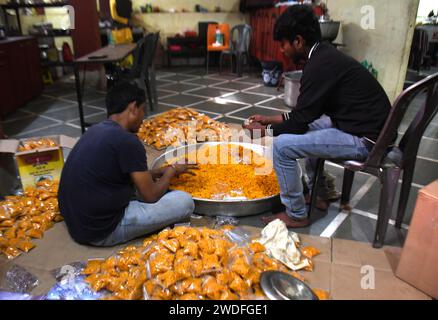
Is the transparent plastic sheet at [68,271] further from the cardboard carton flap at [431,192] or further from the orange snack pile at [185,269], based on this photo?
the cardboard carton flap at [431,192]

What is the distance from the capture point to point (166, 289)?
1.54 metres

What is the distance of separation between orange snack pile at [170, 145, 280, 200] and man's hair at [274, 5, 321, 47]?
1.03 metres

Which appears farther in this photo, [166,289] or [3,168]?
[3,168]

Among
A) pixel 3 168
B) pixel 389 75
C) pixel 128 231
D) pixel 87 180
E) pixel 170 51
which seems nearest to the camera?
pixel 87 180

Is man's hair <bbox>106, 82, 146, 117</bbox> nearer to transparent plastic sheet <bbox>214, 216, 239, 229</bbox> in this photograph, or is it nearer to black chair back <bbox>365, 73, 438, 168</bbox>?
transparent plastic sheet <bbox>214, 216, 239, 229</bbox>

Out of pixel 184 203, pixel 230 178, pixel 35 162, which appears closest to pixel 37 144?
pixel 35 162

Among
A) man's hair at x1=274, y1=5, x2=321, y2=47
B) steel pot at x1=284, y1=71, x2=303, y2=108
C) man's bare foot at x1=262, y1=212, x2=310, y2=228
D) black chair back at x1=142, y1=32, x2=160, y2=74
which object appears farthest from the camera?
steel pot at x1=284, y1=71, x2=303, y2=108

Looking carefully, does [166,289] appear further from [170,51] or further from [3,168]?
[170,51]

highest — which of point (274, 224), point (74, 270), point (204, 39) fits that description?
point (204, 39)

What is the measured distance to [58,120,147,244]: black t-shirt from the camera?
1.75m

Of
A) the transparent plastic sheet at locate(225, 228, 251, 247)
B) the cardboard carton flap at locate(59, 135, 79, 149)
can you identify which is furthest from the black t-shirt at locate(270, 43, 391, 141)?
the cardboard carton flap at locate(59, 135, 79, 149)

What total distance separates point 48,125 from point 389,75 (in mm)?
4772

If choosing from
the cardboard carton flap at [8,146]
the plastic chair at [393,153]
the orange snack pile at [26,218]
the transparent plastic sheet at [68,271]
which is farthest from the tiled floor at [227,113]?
the cardboard carton flap at [8,146]

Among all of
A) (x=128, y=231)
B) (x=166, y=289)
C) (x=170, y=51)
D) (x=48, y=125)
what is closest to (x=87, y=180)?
(x=128, y=231)
